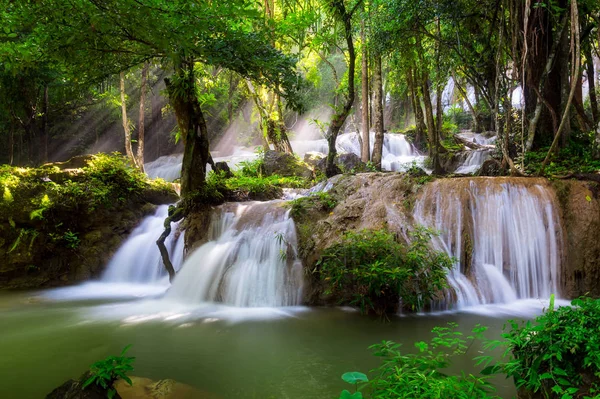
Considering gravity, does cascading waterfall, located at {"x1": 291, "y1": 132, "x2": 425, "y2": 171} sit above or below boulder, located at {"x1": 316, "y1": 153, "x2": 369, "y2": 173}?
above

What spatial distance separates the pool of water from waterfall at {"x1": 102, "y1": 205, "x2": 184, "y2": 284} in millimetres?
1995

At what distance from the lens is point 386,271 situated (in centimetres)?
484

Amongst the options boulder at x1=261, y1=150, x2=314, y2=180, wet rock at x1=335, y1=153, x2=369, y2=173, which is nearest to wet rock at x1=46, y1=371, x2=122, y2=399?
boulder at x1=261, y1=150, x2=314, y2=180

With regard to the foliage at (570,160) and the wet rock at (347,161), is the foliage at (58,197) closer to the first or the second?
the wet rock at (347,161)

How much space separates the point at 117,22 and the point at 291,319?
4314 millimetres

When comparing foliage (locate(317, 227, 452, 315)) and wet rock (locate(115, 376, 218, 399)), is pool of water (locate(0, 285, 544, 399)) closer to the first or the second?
wet rock (locate(115, 376, 218, 399))

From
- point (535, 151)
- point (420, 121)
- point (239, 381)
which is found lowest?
point (239, 381)

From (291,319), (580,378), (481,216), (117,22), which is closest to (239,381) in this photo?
(291,319)

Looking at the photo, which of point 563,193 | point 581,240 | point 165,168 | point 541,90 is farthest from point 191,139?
point 165,168

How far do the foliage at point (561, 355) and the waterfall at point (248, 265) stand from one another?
14.0 ft

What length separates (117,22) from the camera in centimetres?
332

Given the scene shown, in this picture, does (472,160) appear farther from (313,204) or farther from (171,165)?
(171,165)

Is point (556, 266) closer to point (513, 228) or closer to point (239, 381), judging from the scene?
point (513, 228)

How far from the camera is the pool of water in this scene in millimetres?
3461
